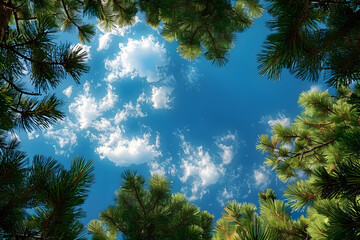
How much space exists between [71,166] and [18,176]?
49 centimetres

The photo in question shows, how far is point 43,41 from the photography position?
1379mm

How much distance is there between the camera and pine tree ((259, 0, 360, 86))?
106 centimetres

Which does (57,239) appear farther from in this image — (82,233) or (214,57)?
(214,57)

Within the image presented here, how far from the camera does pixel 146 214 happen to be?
2658mm

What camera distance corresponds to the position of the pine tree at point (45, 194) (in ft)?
2.94

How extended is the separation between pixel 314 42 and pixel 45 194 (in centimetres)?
186

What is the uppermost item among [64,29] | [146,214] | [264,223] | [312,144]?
[64,29]

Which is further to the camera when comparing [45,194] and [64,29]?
[64,29]

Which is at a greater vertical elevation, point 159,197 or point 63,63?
point 63,63

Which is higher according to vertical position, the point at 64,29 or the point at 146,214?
the point at 64,29

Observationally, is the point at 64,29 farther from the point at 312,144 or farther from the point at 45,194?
the point at 312,144

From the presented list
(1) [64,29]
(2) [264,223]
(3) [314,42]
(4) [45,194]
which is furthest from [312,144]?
(1) [64,29]

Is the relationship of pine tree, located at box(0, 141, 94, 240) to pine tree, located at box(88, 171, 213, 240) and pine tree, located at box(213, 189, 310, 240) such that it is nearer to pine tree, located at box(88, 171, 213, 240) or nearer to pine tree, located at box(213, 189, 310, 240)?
pine tree, located at box(213, 189, 310, 240)

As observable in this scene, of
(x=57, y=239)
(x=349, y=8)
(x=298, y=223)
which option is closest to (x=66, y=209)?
(x=57, y=239)
